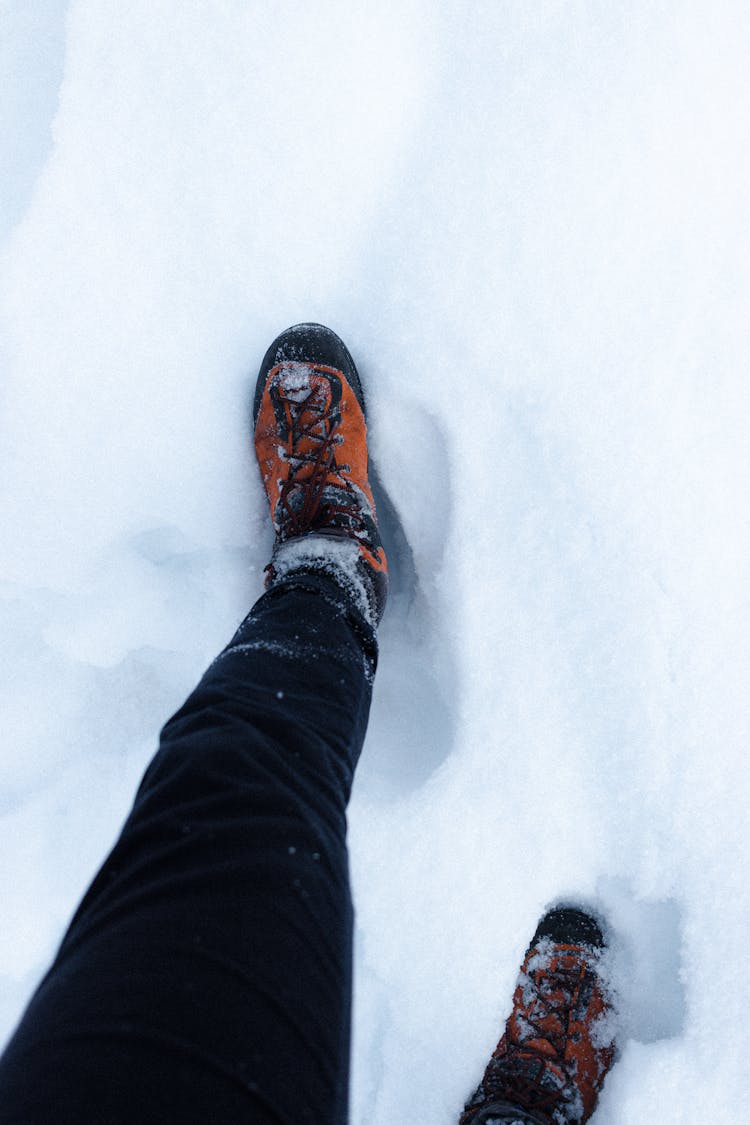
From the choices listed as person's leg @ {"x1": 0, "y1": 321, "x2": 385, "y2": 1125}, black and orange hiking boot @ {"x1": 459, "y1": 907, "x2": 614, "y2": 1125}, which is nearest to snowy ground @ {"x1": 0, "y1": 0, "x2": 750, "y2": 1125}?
black and orange hiking boot @ {"x1": 459, "y1": 907, "x2": 614, "y2": 1125}

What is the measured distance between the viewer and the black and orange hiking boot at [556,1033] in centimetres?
101

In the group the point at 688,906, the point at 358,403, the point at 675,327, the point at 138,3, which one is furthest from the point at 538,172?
the point at 688,906

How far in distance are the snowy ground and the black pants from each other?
20.4 inches

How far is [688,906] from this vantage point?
0.97 m

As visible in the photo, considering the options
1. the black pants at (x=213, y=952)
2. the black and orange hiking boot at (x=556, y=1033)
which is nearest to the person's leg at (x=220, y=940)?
the black pants at (x=213, y=952)

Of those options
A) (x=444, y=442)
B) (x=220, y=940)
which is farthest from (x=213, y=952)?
(x=444, y=442)

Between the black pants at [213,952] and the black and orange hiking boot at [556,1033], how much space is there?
659 mm

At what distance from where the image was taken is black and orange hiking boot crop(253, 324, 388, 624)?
113cm

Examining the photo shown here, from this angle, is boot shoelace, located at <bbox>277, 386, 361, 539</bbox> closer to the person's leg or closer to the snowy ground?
the snowy ground

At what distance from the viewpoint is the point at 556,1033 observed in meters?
1.10

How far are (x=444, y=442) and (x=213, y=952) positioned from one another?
82cm

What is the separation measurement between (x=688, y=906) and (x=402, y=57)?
1.28 metres

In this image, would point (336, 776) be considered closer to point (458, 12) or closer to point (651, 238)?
point (651, 238)

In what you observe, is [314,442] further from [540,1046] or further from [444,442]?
[540,1046]
